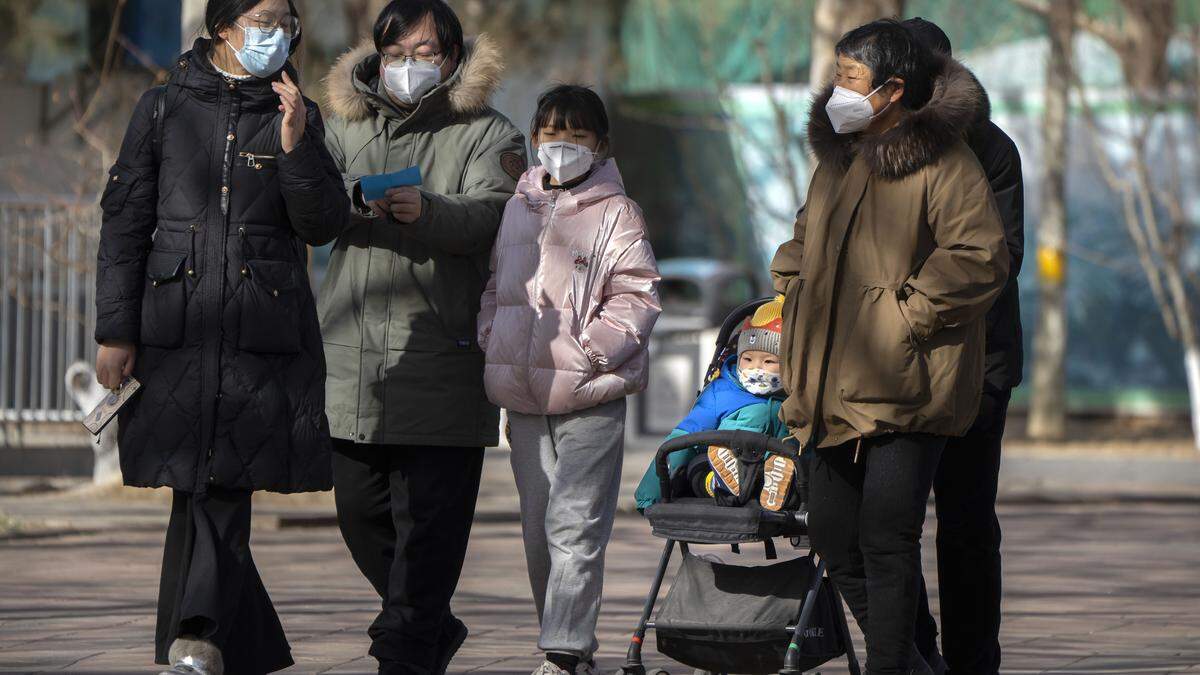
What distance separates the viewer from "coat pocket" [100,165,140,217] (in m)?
5.32

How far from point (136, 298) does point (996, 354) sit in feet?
8.01

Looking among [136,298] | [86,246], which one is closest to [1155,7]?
[86,246]

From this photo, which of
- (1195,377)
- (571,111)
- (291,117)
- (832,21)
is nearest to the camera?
(291,117)

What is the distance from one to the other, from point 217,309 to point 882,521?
1866 millimetres

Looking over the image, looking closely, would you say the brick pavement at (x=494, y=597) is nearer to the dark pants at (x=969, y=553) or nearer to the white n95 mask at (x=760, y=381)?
the dark pants at (x=969, y=553)

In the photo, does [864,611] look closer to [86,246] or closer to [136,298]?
[136,298]

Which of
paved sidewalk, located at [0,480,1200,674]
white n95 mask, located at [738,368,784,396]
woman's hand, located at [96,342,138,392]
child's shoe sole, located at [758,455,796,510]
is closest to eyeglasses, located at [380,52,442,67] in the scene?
woman's hand, located at [96,342,138,392]

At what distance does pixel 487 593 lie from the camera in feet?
28.4

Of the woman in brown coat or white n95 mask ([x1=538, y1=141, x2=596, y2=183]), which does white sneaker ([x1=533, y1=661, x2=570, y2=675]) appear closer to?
the woman in brown coat

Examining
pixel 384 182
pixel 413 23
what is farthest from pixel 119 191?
pixel 413 23

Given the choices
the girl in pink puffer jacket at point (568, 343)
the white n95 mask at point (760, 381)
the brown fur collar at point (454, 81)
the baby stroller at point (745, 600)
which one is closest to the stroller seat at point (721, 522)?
the baby stroller at point (745, 600)

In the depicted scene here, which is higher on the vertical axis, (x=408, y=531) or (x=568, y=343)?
(x=568, y=343)

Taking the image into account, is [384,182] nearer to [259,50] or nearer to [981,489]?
[259,50]

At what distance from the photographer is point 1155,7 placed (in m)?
18.8
